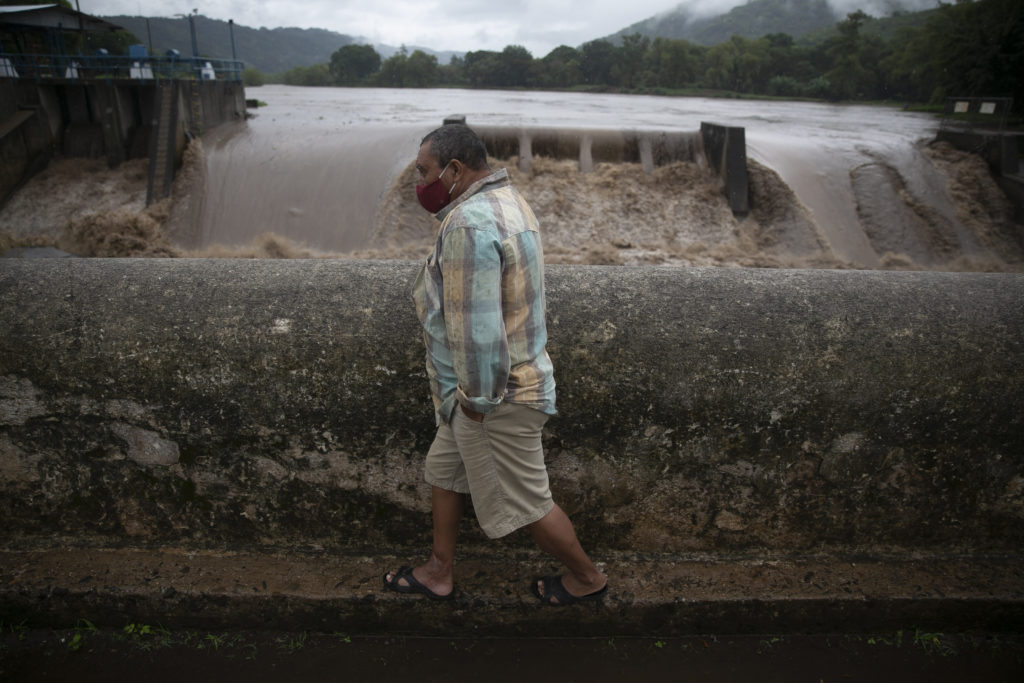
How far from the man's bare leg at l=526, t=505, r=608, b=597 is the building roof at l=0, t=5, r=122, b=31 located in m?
8.33

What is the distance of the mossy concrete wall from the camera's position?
191 cm

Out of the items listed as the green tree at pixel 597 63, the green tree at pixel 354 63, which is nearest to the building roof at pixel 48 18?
the green tree at pixel 597 63

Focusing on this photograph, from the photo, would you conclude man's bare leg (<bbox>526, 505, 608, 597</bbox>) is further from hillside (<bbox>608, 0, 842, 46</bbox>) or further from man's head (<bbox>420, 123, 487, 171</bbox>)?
hillside (<bbox>608, 0, 842, 46</bbox>)

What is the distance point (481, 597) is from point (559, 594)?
251mm

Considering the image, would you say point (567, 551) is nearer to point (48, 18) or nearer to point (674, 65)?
point (48, 18)

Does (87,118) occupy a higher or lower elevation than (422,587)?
higher

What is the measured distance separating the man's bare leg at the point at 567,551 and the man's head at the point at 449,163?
97 cm

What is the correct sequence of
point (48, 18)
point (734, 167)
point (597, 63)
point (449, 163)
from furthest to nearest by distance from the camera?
point (597, 63), point (734, 167), point (48, 18), point (449, 163)

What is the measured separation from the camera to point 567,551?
1889 mm

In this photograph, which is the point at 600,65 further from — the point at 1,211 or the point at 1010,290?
the point at 1010,290

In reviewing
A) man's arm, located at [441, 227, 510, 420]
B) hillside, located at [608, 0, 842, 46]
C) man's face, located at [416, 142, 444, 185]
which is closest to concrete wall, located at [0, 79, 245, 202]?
man's face, located at [416, 142, 444, 185]

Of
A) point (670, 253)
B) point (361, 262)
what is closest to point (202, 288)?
point (361, 262)

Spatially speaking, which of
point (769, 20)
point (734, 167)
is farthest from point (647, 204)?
point (769, 20)

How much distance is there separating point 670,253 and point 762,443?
282 inches
